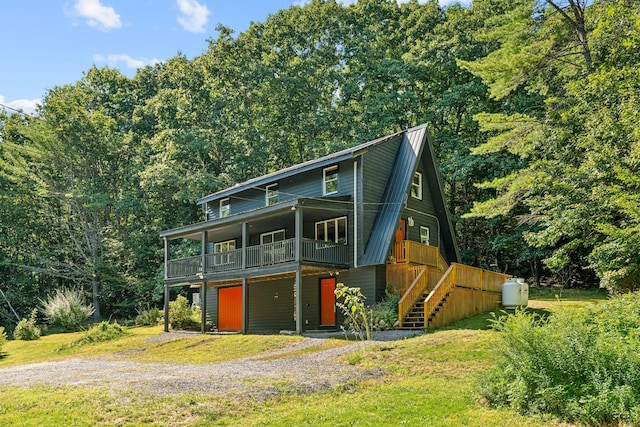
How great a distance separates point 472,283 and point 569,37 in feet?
36.2

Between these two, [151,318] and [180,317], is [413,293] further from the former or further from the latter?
[151,318]

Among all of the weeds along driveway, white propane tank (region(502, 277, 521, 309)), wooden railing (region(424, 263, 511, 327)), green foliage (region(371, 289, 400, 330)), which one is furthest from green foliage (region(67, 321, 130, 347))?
white propane tank (region(502, 277, 521, 309))

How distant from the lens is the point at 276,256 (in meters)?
21.1

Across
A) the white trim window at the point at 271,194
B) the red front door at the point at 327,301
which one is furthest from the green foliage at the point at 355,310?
the white trim window at the point at 271,194

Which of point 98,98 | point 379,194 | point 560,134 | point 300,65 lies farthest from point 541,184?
point 98,98

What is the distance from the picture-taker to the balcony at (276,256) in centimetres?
2008

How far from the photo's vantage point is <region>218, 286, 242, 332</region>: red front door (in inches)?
1042

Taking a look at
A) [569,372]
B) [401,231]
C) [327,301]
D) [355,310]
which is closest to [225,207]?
[327,301]

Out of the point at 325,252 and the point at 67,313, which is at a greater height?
the point at 325,252

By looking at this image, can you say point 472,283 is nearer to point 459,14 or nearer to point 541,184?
point 541,184

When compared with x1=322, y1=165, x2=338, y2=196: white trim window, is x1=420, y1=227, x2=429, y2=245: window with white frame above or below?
below

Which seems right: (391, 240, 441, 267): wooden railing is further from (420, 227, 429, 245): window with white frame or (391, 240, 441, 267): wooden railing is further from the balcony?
(420, 227, 429, 245): window with white frame

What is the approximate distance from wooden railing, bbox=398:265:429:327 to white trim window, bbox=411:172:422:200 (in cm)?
523

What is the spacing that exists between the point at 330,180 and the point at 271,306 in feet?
22.7
